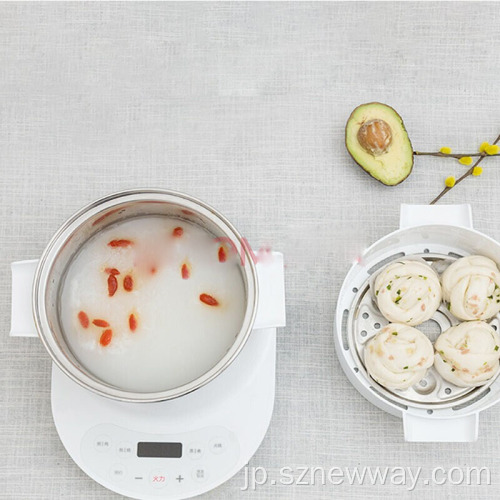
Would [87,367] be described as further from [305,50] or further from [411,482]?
[305,50]

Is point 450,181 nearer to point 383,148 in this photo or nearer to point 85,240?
point 383,148

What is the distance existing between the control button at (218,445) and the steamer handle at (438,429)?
23 centimetres

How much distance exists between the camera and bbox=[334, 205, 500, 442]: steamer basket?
0.86m

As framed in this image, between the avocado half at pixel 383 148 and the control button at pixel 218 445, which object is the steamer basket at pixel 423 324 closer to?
the avocado half at pixel 383 148

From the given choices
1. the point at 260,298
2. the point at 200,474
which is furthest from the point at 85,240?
the point at 200,474

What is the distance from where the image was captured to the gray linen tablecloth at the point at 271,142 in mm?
947

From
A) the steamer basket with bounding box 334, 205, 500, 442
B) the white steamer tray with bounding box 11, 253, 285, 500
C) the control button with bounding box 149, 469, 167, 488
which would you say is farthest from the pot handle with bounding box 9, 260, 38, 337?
the steamer basket with bounding box 334, 205, 500, 442

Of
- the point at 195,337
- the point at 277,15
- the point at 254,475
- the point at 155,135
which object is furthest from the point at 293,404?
the point at 277,15

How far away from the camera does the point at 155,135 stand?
3.34 feet

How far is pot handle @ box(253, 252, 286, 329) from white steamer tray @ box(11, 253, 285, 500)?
10 cm

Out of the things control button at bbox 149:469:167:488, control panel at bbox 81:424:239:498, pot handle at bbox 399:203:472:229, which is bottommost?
control button at bbox 149:469:167:488

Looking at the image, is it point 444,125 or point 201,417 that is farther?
point 444,125

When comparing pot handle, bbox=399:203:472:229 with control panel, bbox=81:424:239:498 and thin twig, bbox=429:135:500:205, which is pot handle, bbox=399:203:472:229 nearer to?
thin twig, bbox=429:135:500:205

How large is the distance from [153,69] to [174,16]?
91mm
